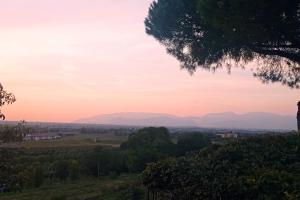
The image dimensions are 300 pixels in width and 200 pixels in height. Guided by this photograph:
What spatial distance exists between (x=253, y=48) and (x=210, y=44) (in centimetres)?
183

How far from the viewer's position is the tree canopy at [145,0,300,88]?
15219mm

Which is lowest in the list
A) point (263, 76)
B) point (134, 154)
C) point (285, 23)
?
point (134, 154)

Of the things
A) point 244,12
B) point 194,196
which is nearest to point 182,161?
point 194,196

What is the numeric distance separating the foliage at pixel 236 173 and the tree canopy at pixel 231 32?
13.7 feet

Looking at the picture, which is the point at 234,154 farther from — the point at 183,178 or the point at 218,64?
the point at 218,64

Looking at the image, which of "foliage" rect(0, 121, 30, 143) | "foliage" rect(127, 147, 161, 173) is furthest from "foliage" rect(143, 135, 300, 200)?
"foliage" rect(127, 147, 161, 173)

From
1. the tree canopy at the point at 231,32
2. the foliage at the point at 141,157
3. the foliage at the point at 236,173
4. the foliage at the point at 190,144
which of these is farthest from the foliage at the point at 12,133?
the foliage at the point at 190,144

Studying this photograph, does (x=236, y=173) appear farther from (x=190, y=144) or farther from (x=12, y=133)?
(x=190, y=144)

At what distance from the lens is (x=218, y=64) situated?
19.9 metres

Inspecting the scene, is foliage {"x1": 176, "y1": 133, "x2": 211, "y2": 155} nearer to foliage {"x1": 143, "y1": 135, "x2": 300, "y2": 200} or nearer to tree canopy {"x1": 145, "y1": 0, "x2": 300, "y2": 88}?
tree canopy {"x1": 145, "y1": 0, "x2": 300, "y2": 88}

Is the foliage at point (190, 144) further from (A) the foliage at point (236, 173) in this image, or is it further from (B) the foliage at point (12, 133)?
(B) the foliage at point (12, 133)

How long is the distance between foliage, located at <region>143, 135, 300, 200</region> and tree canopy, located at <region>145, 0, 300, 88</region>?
13.7 feet

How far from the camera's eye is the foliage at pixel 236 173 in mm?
9320

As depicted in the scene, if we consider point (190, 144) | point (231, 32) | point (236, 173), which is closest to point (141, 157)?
point (190, 144)
